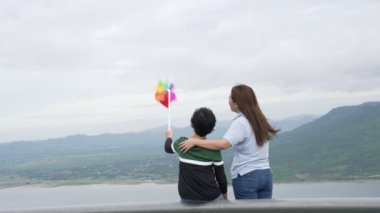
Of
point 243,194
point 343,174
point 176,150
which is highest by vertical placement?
point 176,150

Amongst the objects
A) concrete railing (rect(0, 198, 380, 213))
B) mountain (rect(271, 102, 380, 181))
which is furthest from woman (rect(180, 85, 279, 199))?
mountain (rect(271, 102, 380, 181))

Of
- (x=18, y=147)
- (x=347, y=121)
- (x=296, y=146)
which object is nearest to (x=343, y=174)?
(x=296, y=146)

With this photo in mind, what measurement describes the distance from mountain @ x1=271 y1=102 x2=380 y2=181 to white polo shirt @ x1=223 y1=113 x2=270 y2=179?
62.3m

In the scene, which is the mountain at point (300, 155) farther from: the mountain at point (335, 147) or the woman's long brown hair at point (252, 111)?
the woman's long brown hair at point (252, 111)

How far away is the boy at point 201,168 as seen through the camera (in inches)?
152

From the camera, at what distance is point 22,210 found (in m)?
3.43

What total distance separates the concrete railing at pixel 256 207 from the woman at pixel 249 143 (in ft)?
2.47

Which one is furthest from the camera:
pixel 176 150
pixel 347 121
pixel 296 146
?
pixel 347 121

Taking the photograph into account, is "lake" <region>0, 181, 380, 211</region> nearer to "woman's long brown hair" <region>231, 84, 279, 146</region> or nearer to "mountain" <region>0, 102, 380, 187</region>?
"woman's long brown hair" <region>231, 84, 279, 146</region>

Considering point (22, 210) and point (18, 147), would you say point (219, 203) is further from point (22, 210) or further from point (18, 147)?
point (18, 147)

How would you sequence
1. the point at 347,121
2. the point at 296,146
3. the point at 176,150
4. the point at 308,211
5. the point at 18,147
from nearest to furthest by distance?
1. the point at 308,211
2. the point at 176,150
3. the point at 296,146
4. the point at 347,121
5. the point at 18,147

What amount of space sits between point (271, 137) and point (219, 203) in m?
1.03

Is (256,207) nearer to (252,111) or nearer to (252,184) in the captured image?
(252,184)

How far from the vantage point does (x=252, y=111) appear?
13.4 ft
